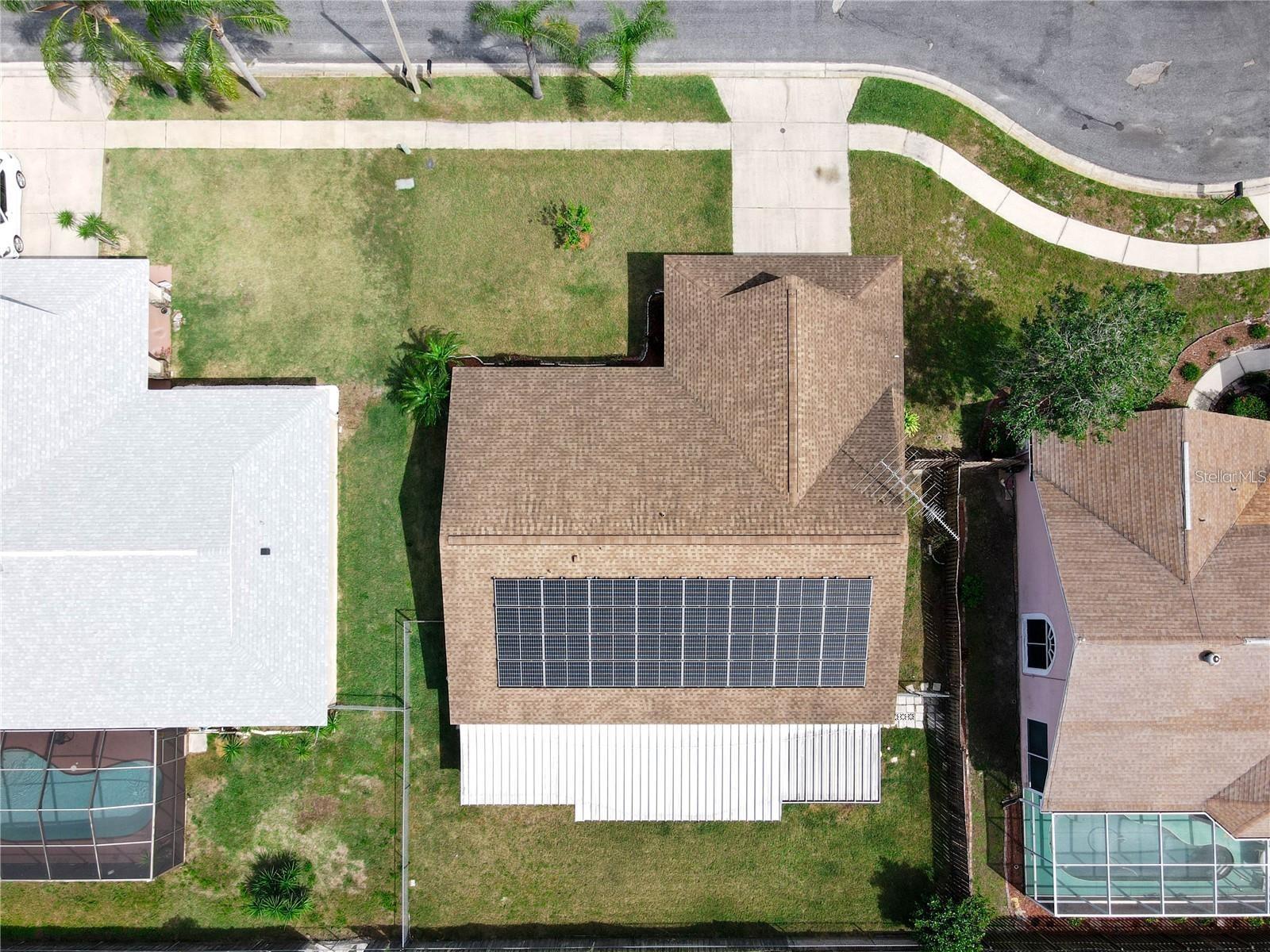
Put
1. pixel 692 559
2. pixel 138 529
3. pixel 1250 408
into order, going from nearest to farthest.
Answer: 1. pixel 692 559
2. pixel 138 529
3. pixel 1250 408

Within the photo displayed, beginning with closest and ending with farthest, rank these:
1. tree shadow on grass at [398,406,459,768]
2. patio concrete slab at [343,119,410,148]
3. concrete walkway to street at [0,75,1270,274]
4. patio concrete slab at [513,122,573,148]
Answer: tree shadow on grass at [398,406,459,768] → concrete walkway to street at [0,75,1270,274] → patio concrete slab at [343,119,410,148] → patio concrete slab at [513,122,573,148]

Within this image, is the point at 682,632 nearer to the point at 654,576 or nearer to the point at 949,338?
the point at 654,576

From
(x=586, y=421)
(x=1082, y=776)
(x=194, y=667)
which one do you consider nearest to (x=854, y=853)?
(x=1082, y=776)

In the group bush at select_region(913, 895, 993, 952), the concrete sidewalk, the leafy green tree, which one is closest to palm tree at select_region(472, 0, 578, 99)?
the concrete sidewalk

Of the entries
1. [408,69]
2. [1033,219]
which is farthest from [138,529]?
[1033,219]

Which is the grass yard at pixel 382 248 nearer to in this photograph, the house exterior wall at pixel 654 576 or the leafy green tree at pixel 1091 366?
the house exterior wall at pixel 654 576

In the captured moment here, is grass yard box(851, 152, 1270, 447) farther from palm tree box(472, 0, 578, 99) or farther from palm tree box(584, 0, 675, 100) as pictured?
palm tree box(472, 0, 578, 99)
